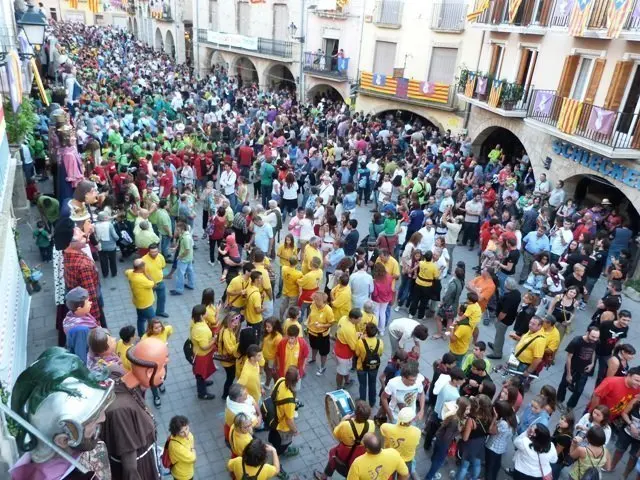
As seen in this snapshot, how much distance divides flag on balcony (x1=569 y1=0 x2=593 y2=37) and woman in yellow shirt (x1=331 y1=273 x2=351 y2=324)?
32.9ft

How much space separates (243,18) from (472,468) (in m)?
29.4

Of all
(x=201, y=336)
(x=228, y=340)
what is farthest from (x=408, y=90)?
(x=201, y=336)

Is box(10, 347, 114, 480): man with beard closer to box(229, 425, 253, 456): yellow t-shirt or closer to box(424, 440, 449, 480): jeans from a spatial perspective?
box(229, 425, 253, 456): yellow t-shirt

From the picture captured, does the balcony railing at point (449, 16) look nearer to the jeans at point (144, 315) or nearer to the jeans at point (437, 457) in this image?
the jeans at point (144, 315)

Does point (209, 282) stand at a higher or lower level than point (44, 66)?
lower

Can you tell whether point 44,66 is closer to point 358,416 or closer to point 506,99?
point 506,99

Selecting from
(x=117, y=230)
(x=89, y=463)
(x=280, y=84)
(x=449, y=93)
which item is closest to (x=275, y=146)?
(x=117, y=230)

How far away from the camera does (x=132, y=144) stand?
12727 mm

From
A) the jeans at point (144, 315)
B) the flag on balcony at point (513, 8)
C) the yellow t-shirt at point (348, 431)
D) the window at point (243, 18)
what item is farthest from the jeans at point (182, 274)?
the window at point (243, 18)

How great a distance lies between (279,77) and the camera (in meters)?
28.4

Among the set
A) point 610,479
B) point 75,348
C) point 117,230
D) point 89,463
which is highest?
point 89,463

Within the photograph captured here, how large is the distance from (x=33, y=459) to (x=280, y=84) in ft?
94.3

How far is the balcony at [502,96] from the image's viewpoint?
1548 centimetres

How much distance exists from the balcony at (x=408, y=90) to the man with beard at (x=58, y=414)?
18.6 metres
